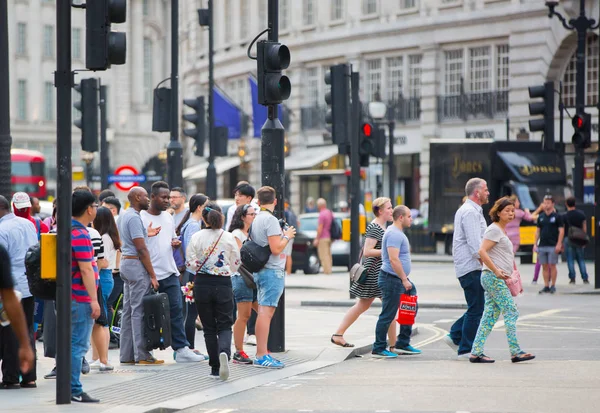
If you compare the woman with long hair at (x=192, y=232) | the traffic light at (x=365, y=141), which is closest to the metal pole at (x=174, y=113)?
the traffic light at (x=365, y=141)

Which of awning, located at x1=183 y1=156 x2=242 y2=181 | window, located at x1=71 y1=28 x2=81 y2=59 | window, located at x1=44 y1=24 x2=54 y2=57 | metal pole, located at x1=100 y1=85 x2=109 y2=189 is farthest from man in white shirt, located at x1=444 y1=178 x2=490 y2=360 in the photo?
window, located at x1=44 y1=24 x2=54 y2=57

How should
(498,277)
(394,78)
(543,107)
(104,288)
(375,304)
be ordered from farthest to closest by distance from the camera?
(394,78) < (543,107) < (375,304) < (498,277) < (104,288)

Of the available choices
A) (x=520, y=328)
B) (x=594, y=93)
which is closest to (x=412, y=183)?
(x=594, y=93)

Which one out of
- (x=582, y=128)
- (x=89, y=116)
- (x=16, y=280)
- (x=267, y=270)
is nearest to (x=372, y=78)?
(x=582, y=128)

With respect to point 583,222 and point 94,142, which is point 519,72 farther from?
point 94,142

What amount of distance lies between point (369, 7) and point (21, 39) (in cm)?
4145

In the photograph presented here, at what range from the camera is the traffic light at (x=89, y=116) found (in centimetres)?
2180

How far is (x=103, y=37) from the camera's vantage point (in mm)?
10117

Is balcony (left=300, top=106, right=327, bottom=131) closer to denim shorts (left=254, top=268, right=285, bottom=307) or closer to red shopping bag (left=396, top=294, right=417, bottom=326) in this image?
red shopping bag (left=396, top=294, right=417, bottom=326)

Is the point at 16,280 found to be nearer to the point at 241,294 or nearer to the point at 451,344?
the point at 241,294

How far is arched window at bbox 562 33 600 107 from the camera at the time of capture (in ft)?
143

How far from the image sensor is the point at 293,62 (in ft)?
183

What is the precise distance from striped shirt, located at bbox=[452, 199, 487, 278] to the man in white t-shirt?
2796 millimetres

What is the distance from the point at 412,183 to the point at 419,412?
4065 cm
